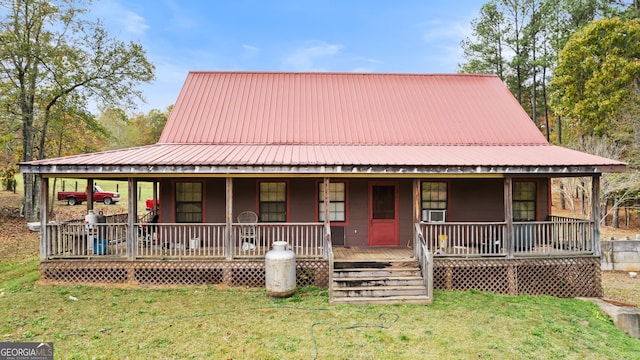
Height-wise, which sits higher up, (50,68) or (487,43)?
Answer: (487,43)

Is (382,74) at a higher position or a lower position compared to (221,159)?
higher

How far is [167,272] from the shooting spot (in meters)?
9.43

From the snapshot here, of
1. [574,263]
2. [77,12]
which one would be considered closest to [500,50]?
[574,263]

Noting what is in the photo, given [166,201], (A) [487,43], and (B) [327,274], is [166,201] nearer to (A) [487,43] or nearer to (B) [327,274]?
(B) [327,274]

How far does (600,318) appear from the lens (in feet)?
26.5

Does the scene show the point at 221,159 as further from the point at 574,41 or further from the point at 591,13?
the point at 591,13

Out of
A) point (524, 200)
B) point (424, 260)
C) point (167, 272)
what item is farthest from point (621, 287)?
point (167, 272)

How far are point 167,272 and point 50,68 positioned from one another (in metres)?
17.2

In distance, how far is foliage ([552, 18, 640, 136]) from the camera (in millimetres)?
19359

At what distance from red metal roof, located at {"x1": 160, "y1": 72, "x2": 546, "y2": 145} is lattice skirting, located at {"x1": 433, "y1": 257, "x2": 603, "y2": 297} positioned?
431cm

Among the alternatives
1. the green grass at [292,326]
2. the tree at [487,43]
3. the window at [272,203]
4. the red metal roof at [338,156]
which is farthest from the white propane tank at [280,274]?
the tree at [487,43]

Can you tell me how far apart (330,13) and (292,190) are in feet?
114

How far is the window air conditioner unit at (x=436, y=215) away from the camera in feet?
36.7

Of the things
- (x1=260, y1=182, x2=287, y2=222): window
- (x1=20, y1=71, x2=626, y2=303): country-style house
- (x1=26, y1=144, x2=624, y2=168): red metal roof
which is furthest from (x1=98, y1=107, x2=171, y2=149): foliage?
(x1=260, y1=182, x2=287, y2=222): window
